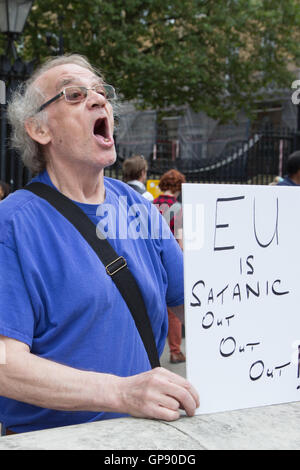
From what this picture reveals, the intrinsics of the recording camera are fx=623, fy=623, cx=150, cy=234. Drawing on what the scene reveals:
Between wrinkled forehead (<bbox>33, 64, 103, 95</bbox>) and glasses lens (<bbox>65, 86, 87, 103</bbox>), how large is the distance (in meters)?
0.03

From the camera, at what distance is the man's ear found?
1.74 meters

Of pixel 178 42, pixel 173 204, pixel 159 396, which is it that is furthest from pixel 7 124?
pixel 178 42

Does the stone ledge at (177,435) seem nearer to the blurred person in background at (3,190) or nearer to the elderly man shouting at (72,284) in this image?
the elderly man shouting at (72,284)

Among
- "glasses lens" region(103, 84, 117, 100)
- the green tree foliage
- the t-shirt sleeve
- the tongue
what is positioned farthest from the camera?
the green tree foliage

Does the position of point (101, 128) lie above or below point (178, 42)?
below

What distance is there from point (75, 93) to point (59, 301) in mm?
610

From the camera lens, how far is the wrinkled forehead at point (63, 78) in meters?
1.74

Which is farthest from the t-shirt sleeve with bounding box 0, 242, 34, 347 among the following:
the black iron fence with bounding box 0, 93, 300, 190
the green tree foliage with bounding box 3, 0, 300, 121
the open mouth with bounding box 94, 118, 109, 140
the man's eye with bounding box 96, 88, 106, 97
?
the green tree foliage with bounding box 3, 0, 300, 121

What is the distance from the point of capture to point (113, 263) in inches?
60.2

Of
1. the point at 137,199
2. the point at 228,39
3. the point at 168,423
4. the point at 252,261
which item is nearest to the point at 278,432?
the point at 168,423

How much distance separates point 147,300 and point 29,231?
35 cm

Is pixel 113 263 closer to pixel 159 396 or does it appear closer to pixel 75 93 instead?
pixel 159 396

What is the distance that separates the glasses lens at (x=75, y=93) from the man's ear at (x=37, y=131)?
0.11m

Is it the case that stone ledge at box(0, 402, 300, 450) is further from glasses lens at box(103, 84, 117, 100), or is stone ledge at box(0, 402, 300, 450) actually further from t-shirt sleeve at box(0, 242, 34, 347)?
glasses lens at box(103, 84, 117, 100)
